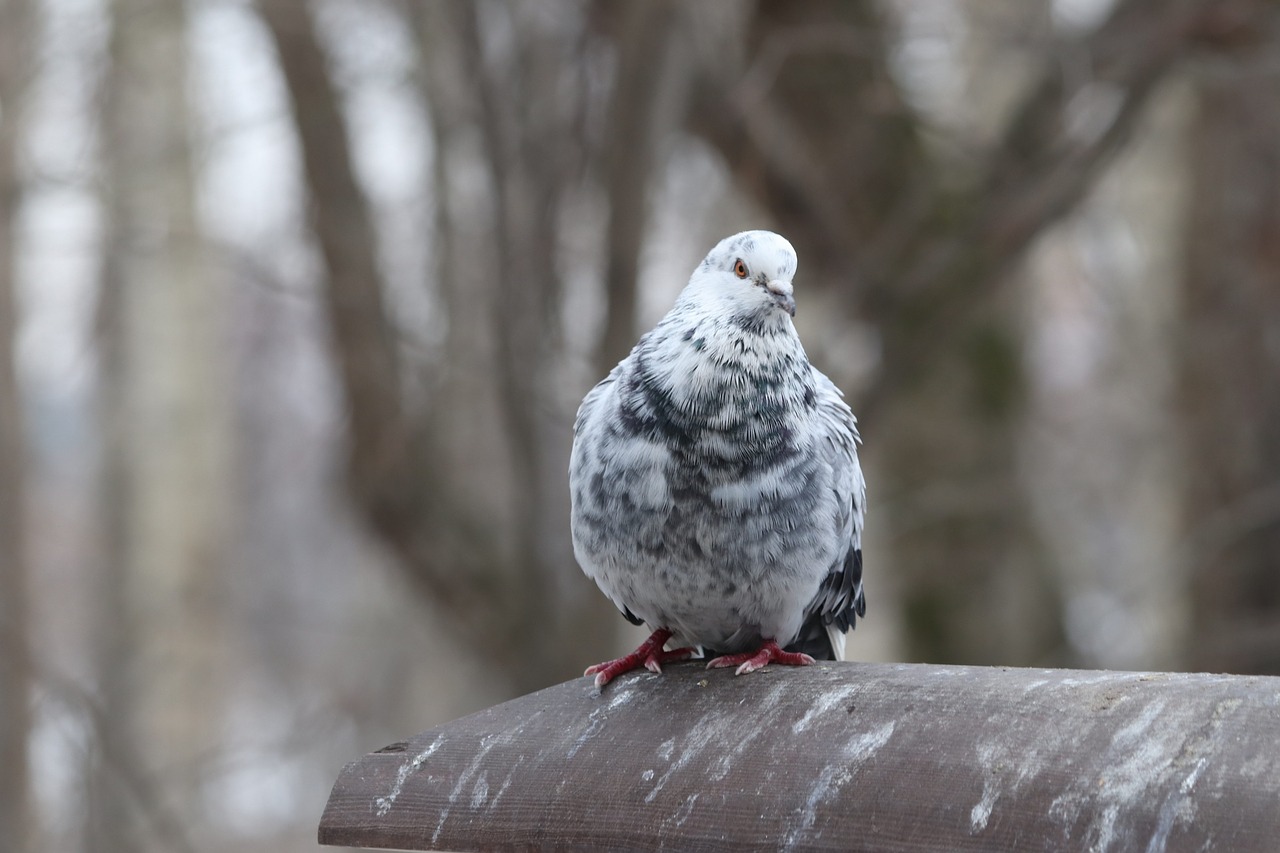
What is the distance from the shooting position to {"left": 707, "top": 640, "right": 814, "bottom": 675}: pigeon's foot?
319 cm

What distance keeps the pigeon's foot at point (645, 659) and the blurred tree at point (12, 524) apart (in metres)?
4.71

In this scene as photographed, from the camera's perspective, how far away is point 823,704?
282 centimetres

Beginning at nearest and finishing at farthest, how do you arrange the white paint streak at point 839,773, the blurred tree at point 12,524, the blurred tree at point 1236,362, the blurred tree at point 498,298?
the white paint streak at point 839,773
the blurred tree at point 498,298
the blurred tree at point 12,524
the blurred tree at point 1236,362

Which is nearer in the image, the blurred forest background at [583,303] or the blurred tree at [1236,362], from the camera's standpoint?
the blurred forest background at [583,303]

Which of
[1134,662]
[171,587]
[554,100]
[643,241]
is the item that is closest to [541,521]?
[643,241]

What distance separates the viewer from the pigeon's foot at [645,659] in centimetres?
321

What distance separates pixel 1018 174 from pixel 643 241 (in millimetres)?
1688

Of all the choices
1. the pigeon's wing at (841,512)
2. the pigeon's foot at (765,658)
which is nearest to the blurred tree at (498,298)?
the pigeon's wing at (841,512)

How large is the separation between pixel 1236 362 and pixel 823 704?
19.3ft

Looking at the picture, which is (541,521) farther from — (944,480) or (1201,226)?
(1201,226)

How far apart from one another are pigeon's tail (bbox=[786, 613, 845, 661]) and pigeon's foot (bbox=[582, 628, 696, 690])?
372mm

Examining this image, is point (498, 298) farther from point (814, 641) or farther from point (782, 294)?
point (782, 294)

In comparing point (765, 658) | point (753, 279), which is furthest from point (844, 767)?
point (753, 279)

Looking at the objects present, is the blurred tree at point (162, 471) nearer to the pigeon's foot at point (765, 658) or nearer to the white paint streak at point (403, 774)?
the white paint streak at point (403, 774)
